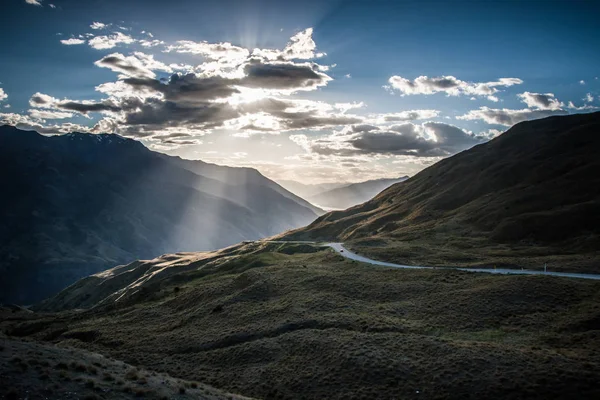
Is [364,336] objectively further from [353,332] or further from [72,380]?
[72,380]

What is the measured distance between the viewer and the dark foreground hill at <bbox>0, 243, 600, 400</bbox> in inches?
1061

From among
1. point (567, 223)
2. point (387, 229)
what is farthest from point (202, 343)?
point (387, 229)

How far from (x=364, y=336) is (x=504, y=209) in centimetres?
9154

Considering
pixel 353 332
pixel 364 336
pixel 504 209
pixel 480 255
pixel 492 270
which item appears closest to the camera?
pixel 364 336

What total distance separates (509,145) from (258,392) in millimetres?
179959

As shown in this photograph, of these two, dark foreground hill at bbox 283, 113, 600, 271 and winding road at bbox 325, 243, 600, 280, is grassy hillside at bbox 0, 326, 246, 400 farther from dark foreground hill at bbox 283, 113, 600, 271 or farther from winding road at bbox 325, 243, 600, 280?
dark foreground hill at bbox 283, 113, 600, 271

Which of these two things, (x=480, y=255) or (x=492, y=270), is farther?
(x=480, y=255)

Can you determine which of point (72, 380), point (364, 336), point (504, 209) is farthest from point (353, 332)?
point (504, 209)

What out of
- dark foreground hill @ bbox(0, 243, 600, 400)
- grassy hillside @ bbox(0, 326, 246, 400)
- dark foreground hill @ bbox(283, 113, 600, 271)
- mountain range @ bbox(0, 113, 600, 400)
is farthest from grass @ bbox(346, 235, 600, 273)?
grassy hillside @ bbox(0, 326, 246, 400)

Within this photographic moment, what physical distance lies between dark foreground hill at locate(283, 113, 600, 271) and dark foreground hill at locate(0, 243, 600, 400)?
21.2 meters

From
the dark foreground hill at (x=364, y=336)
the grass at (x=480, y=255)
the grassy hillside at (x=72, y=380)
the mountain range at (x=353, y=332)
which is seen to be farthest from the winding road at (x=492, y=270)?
the grassy hillside at (x=72, y=380)

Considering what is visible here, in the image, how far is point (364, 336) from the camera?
3609cm

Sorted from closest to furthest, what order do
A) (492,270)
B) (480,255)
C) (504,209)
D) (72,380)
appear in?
(72,380)
(492,270)
(480,255)
(504,209)

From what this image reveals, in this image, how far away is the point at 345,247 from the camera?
98.9m
